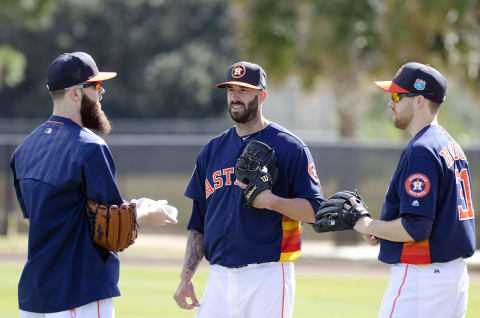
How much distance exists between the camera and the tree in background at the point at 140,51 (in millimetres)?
44531

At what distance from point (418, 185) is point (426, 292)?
2.00 feet

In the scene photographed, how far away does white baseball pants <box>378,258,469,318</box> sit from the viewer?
4.61 meters

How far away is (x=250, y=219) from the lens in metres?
5.21

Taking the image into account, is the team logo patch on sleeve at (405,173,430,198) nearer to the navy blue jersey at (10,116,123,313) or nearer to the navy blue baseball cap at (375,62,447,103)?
the navy blue baseball cap at (375,62,447,103)

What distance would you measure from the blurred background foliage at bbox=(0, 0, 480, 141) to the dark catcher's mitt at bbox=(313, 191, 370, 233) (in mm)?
13204

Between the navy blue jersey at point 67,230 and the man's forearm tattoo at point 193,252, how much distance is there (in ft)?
3.27

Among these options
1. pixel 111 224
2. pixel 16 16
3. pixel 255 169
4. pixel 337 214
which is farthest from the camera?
pixel 16 16

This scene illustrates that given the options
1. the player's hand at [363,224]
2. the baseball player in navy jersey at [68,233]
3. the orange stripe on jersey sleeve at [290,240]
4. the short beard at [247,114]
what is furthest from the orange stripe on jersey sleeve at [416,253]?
the baseball player in navy jersey at [68,233]

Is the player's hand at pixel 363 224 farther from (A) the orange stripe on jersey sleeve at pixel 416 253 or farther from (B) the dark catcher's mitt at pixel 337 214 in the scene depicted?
(A) the orange stripe on jersey sleeve at pixel 416 253

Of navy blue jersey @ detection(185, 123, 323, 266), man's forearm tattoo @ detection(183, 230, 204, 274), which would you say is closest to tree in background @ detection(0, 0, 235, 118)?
man's forearm tattoo @ detection(183, 230, 204, 274)

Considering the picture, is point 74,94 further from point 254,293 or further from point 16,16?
point 16,16

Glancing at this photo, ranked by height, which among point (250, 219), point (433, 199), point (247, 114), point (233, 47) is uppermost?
point (233, 47)

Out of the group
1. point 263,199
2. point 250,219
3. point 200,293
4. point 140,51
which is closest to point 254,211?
point 250,219

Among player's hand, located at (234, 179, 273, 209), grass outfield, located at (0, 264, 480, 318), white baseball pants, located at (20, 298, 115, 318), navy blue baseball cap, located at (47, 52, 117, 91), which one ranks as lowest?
grass outfield, located at (0, 264, 480, 318)
